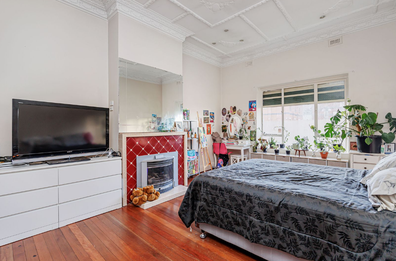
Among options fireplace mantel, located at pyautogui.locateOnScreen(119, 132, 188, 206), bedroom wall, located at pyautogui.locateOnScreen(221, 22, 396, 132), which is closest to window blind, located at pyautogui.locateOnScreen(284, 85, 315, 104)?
bedroom wall, located at pyautogui.locateOnScreen(221, 22, 396, 132)

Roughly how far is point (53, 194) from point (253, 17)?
4.08 m

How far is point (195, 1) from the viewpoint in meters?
2.99

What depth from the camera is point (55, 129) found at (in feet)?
8.20

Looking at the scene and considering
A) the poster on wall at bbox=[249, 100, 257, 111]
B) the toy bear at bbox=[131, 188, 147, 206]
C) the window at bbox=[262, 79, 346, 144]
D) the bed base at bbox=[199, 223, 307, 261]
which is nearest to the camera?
the bed base at bbox=[199, 223, 307, 261]

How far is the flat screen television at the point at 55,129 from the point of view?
2.23 m

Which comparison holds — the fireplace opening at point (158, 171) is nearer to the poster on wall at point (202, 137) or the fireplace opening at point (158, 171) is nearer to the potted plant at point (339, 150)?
the poster on wall at point (202, 137)

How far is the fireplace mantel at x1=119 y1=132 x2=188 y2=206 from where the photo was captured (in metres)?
3.00

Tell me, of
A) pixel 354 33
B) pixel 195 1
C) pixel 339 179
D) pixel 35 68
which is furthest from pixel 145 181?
pixel 354 33

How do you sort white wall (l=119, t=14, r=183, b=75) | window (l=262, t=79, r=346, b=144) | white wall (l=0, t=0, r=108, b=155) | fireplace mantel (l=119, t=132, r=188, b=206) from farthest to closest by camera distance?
window (l=262, t=79, r=346, b=144), white wall (l=119, t=14, r=183, b=75), fireplace mantel (l=119, t=132, r=188, b=206), white wall (l=0, t=0, r=108, b=155)

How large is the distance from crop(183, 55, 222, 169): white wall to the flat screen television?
2117 mm

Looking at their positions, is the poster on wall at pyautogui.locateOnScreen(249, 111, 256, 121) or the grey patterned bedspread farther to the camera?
the poster on wall at pyautogui.locateOnScreen(249, 111, 256, 121)

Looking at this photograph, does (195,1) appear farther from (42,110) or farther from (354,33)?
(354,33)

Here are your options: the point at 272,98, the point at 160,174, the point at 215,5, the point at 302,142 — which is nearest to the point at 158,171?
the point at 160,174

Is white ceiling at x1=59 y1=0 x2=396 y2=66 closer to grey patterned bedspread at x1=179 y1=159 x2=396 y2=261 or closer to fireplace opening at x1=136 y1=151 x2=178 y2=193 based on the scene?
fireplace opening at x1=136 y1=151 x2=178 y2=193
